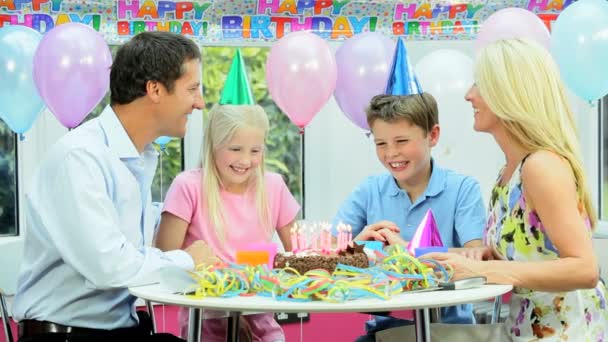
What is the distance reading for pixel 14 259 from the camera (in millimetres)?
3586

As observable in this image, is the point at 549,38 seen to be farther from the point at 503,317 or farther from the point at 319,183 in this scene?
the point at 319,183

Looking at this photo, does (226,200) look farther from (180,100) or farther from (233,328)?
(233,328)

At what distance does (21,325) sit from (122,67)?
0.76 metres

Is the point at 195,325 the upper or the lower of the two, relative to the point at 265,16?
lower

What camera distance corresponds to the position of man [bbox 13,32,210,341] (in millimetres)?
2166

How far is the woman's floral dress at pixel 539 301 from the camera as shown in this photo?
2.19m

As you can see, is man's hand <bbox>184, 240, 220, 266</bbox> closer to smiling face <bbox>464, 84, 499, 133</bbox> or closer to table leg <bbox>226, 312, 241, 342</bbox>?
table leg <bbox>226, 312, 241, 342</bbox>

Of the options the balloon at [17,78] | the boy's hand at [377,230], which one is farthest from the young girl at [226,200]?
the balloon at [17,78]

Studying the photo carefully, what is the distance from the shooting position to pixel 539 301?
222 centimetres

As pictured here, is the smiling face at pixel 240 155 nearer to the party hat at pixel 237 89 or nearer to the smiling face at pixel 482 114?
the party hat at pixel 237 89

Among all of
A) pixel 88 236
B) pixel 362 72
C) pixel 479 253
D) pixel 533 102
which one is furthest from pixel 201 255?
pixel 362 72

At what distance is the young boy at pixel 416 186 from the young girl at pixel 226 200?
1.16 ft

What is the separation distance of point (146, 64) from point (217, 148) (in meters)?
0.52

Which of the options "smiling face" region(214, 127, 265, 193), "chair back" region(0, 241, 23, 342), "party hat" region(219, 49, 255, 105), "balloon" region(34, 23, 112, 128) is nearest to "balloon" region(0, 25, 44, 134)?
"balloon" region(34, 23, 112, 128)
